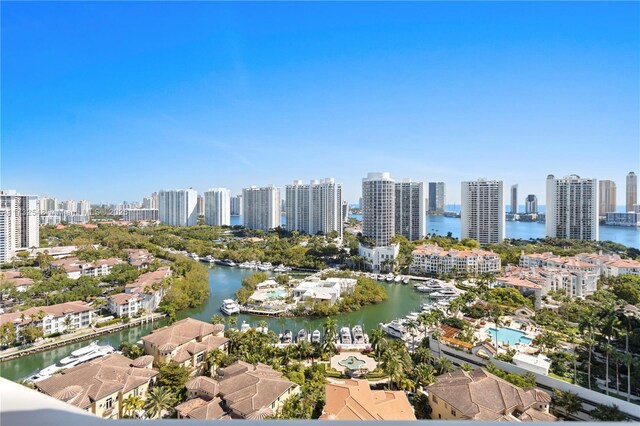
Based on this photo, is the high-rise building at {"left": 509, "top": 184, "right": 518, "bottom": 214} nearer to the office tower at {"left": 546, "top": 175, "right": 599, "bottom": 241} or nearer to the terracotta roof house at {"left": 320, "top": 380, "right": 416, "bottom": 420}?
the office tower at {"left": 546, "top": 175, "right": 599, "bottom": 241}

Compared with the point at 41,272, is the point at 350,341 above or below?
below

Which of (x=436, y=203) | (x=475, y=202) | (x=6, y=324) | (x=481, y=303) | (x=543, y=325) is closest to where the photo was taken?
(x=6, y=324)

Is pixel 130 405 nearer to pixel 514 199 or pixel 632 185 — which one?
pixel 632 185

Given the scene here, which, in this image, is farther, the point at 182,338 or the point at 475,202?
the point at 475,202

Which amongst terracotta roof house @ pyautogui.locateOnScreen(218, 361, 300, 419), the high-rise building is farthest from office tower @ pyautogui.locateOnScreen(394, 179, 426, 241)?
terracotta roof house @ pyautogui.locateOnScreen(218, 361, 300, 419)

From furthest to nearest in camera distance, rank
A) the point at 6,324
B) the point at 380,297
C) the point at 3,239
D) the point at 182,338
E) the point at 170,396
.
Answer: the point at 3,239, the point at 380,297, the point at 6,324, the point at 182,338, the point at 170,396

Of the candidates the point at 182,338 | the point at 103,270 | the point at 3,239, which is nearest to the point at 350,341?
the point at 182,338

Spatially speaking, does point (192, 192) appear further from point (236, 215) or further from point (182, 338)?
point (182, 338)
